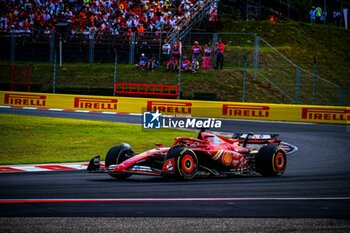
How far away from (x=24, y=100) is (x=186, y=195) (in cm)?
2230

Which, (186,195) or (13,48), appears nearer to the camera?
(186,195)

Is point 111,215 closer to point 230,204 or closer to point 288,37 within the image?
point 230,204

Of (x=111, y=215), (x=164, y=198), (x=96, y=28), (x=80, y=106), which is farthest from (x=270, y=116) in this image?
(x=111, y=215)

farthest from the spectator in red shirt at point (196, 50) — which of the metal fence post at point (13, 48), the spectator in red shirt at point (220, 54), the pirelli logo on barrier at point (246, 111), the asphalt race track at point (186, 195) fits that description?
the asphalt race track at point (186, 195)

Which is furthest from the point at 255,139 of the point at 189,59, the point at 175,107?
the point at 189,59

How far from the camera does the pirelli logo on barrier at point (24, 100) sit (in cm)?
3221

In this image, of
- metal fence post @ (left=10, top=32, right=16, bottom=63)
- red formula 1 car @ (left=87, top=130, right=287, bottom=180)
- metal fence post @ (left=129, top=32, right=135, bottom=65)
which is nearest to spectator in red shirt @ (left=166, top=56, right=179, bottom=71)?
metal fence post @ (left=129, top=32, right=135, bottom=65)

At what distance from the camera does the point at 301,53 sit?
3666 centimetres

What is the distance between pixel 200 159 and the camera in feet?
47.5

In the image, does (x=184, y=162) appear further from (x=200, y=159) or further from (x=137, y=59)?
(x=137, y=59)

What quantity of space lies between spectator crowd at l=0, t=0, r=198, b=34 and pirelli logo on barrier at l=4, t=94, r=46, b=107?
4.10 meters

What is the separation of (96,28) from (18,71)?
14.1 feet

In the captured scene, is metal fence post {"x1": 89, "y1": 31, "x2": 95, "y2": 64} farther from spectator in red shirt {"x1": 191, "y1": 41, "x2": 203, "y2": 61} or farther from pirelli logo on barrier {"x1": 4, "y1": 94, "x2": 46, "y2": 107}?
spectator in red shirt {"x1": 191, "y1": 41, "x2": 203, "y2": 61}

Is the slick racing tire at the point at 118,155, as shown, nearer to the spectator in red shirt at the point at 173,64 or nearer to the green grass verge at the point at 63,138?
the green grass verge at the point at 63,138
